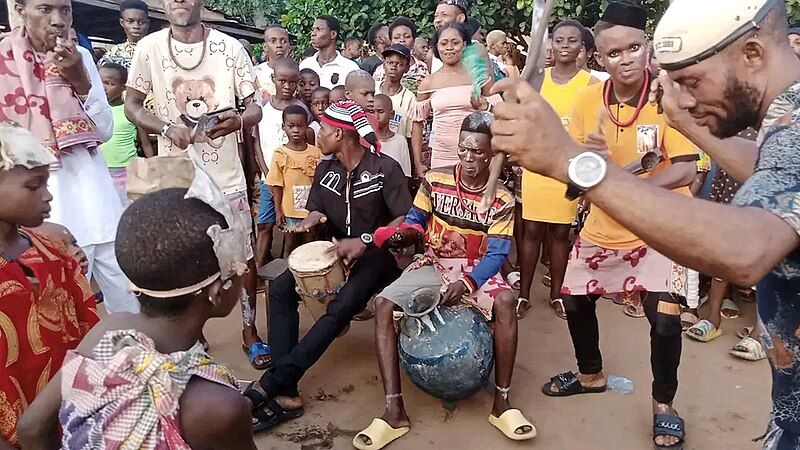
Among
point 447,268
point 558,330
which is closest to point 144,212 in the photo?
point 447,268

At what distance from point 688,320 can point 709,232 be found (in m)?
3.84

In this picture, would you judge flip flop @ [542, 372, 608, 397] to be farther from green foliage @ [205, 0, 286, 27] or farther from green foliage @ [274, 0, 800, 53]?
green foliage @ [205, 0, 286, 27]

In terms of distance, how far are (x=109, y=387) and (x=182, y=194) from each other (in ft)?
1.73

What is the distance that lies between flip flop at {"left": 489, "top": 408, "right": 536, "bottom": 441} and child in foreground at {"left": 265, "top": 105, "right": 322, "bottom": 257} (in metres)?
2.32

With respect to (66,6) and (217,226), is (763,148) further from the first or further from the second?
(66,6)

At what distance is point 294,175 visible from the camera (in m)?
5.07

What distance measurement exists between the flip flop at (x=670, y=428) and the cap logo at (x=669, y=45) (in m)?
2.36

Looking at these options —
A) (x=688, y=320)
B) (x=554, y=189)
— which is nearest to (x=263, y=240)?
(x=554, y=189)

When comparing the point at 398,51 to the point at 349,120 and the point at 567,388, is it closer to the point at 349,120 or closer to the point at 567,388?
the point at 349,120

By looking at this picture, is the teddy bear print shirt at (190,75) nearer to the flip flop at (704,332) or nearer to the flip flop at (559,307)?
the flip flop at (559,307)

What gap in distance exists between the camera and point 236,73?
389 cm

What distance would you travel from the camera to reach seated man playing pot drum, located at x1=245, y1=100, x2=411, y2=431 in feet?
12.0

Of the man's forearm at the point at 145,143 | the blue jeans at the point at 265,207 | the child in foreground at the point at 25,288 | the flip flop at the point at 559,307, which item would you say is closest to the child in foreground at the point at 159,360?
the child in foreground at the point at 25,288

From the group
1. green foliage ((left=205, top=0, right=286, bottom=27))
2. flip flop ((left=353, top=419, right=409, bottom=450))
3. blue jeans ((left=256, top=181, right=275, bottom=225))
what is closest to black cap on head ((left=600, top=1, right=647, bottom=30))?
flip flop ((left=353, top=419, right=409, bottom=450))
